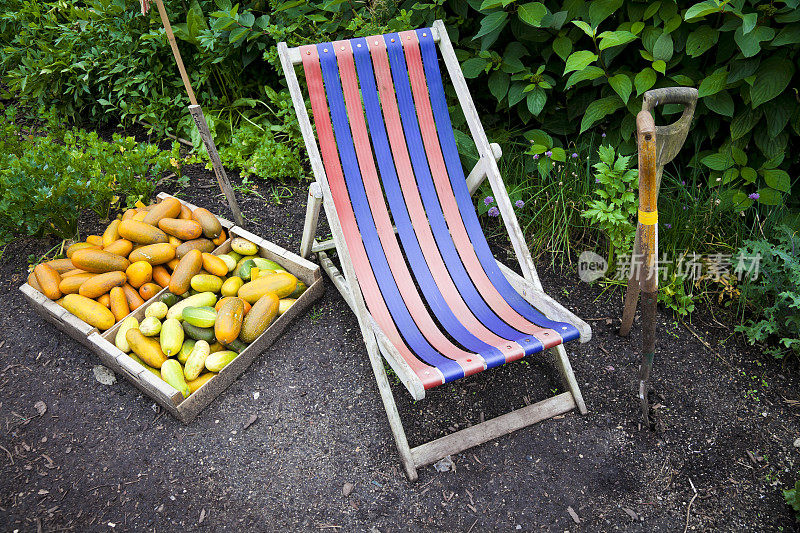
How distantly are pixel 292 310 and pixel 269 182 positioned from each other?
129 cm

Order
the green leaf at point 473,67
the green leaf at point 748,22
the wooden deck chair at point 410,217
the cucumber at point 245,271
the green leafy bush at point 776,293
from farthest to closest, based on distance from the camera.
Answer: the green leaf at point 473,67
the cucumber at point 245,271
the green leafy bush at point 776,293
the wooden deck chair at point 410,217
the green leaf at point 748,22

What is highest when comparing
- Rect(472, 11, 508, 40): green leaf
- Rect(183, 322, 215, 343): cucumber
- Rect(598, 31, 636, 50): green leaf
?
Rect(472, 11, 508, 40): green leaf

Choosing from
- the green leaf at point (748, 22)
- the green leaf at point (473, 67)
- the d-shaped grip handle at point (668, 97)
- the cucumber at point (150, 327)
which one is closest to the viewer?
the d-shaped grip handle at point (668, 97)

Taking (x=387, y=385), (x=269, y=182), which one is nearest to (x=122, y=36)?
(x=269, y=182)

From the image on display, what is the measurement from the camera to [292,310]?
2.71m

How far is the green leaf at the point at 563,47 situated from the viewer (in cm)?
272

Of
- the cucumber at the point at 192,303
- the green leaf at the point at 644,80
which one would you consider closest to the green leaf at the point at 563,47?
the green leaf at the point at 644,80

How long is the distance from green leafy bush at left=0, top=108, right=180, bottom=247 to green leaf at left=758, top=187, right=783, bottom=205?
10.8ft

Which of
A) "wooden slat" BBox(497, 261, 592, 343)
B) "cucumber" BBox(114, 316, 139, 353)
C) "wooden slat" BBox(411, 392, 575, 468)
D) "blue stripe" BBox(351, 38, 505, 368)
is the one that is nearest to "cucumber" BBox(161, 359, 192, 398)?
"cucumber" BBox(114, 316, 139, 353)

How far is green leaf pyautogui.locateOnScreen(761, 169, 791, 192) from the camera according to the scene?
8.46 feet

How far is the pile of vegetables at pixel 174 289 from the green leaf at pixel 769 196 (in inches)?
92.7

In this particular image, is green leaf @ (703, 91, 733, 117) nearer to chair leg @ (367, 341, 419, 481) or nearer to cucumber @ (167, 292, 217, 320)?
chair leg @ (367, 341, 419, 481)

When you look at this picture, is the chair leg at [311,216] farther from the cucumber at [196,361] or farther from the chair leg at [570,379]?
the chair leg at [570,379]

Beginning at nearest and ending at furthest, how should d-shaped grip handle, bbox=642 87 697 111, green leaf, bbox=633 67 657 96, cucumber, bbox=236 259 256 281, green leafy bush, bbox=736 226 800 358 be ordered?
d-shaped grip handle, bbox=642 87 697 111
green leafy bush, bbox=736 226 800 358
green leaf, bbox=633 67 657 96
cucumber, bbox=236 259 256 281
